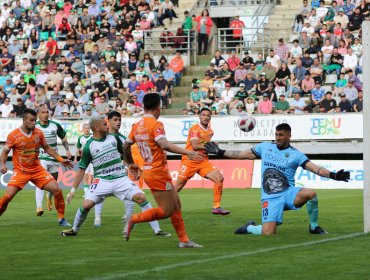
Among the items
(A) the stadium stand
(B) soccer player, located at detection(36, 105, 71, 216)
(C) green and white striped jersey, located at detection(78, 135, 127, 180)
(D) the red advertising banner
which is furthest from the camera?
(A) the stadium stand

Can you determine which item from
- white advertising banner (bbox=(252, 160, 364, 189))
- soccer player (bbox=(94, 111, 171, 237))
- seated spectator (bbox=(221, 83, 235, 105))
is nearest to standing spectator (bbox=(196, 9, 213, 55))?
seated spectator (bbox=(221, 83, 235, 105))

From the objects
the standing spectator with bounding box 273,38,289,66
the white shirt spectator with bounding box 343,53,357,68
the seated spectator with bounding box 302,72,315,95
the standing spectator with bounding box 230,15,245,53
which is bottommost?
the seated spectator with bounding box 302,72,315,95

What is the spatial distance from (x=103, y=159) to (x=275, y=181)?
276cm

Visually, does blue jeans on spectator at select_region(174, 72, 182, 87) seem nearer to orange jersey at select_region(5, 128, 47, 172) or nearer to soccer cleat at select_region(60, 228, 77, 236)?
orange jersey at select_region(5, 128, 47, 172)

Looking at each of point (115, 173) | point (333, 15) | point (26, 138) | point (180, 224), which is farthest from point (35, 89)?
point (180, 224)

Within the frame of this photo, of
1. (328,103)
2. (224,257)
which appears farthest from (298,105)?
(224,257)

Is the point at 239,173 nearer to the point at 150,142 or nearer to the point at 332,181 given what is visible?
the point at 332,181

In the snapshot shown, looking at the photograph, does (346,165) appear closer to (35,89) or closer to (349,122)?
(349,122)

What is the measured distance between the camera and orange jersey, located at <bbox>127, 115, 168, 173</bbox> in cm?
1443

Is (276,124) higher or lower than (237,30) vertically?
lower

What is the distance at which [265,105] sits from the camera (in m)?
36.6

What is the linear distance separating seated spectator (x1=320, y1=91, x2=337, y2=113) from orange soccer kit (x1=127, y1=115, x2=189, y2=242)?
21579 millimetres

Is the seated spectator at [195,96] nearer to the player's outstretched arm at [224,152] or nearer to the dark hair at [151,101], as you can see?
the player's outstretched arm at [224,152]

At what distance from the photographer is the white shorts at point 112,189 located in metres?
17.1
